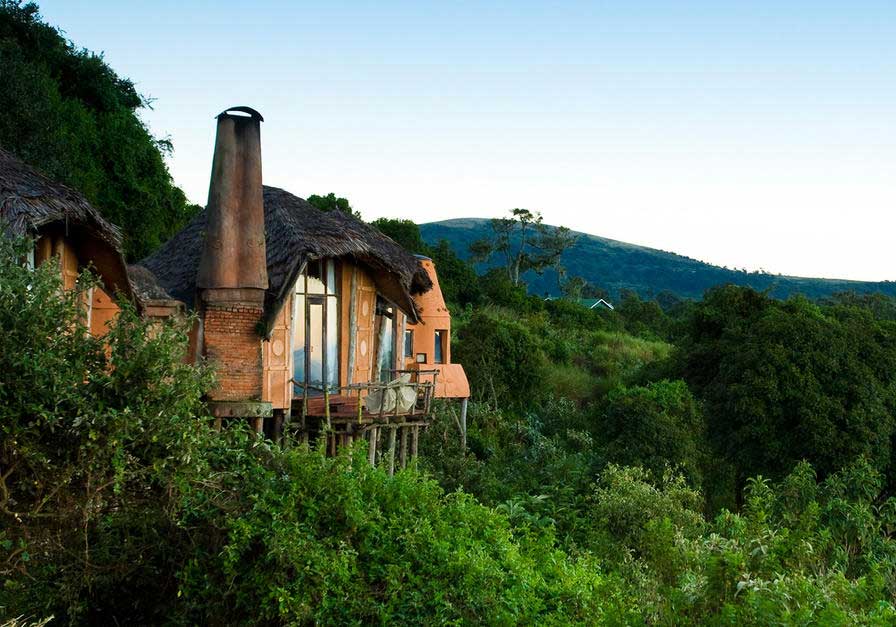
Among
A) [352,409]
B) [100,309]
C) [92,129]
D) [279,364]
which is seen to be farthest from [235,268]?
[92,129]

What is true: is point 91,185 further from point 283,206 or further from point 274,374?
point 274,374

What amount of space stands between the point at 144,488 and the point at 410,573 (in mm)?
2690

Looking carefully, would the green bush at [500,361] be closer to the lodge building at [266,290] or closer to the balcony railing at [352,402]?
the lodge building at [266,290]

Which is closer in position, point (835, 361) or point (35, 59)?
point (835, 361)

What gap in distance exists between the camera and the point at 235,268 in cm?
1532

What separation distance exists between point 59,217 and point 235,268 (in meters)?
3.65

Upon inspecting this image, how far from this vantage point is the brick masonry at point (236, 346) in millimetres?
15023

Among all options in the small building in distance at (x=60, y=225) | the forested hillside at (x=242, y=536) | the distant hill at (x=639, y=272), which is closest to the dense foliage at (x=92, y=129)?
the small building in distance at (x=60, y=225)

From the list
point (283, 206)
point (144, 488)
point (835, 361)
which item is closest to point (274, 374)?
point (283, 206)

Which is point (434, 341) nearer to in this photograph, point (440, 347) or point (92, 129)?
point (440, 347)

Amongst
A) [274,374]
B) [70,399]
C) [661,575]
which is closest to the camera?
[70,399]

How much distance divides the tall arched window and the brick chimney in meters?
1.44

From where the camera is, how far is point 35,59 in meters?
29.8

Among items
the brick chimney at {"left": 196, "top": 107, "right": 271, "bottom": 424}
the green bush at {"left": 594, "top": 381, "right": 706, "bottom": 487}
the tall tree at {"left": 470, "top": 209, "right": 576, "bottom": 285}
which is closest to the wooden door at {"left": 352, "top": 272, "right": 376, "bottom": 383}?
the brick chimney at {"left": 196, "top": 107, "right": 271, "bottom": 424}
